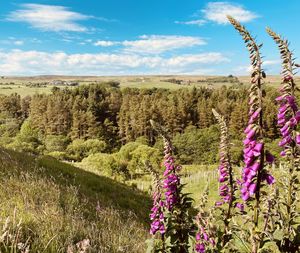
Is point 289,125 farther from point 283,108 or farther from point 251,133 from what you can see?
point 251,133

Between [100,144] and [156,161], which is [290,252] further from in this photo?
[100,144]

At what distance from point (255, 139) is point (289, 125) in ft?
2.63

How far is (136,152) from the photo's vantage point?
66750mm

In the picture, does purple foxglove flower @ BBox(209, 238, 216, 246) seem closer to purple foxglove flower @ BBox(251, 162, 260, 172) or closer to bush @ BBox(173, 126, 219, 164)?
purple foxglove flower @ BBox(251, 162, 260, 172)

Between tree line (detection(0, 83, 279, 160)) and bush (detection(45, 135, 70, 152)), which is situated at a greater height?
tree line (detection(0, 83, 279, 160))

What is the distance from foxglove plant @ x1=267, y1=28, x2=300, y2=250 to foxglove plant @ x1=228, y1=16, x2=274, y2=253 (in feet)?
1.85

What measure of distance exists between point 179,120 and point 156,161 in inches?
1857

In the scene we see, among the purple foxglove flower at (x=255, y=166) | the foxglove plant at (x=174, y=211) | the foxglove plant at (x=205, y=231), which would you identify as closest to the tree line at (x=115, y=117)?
the foxglove plant at (x=174, y=211)

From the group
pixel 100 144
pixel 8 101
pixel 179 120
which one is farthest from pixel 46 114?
pixel 179 120

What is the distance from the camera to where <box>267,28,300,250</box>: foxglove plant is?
3328 millimetres

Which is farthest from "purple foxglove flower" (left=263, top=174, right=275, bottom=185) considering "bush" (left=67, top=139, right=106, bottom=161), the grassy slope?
"bush" (left=67, top=139, right=106, bottom=161)

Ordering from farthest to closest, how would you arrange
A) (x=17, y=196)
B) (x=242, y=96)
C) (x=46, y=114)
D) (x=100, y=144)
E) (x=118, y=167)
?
(x=242, y=96)
(x=46, y=114)
(x=100, y=144)
(x=118, y=167)
(x=17, y=196)

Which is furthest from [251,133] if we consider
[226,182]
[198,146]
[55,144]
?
[55,144]

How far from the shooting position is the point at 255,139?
9.66 ft
